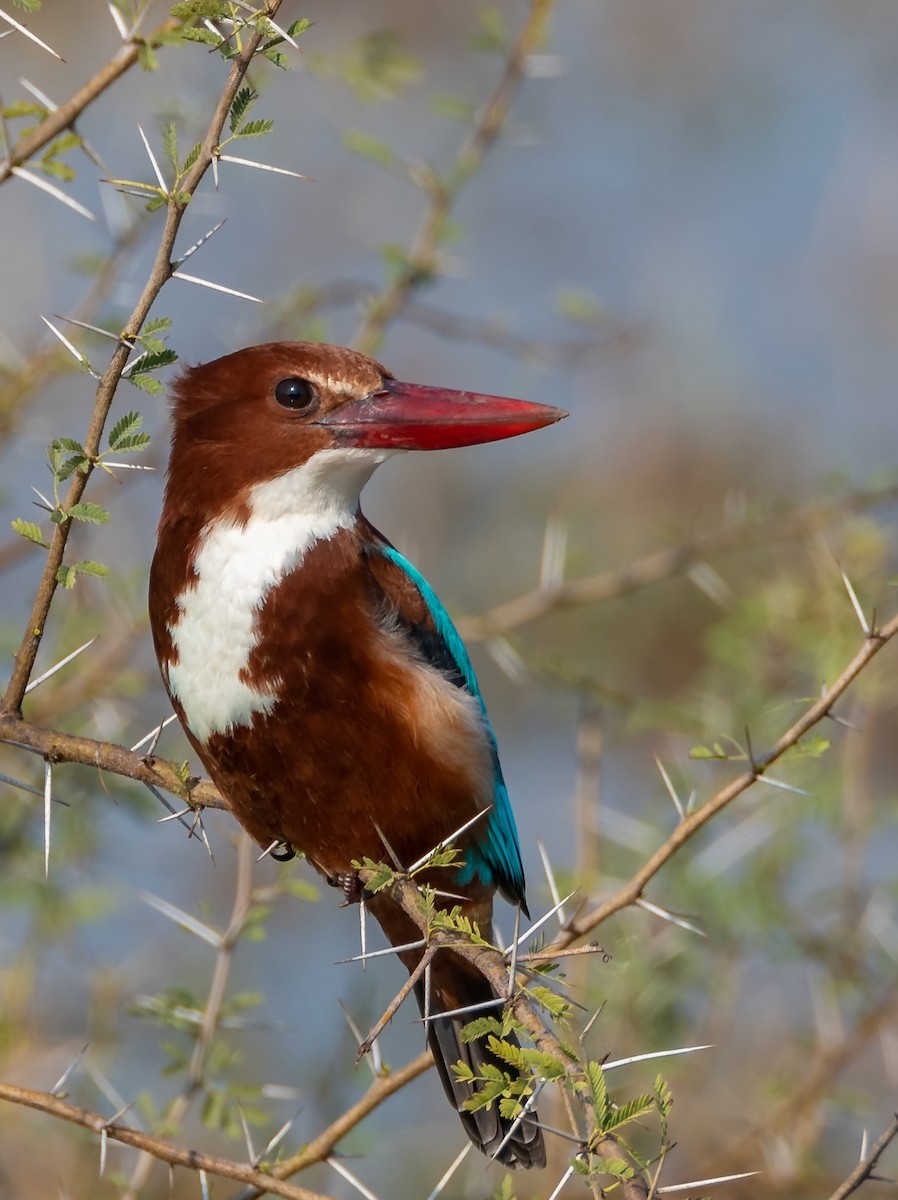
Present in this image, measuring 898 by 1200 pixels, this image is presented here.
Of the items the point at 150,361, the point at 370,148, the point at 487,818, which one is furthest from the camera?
the point at 370,148

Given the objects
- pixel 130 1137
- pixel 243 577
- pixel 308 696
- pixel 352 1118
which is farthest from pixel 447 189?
pixel 130 1137

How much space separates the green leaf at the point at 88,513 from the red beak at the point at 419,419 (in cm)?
86

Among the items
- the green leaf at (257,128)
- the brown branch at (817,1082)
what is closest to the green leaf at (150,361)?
the green leaf at (257,128)

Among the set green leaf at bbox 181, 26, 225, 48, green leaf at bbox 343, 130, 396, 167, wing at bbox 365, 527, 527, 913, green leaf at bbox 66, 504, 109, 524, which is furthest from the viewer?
green leaf at bbox 343, 130, 396, 167

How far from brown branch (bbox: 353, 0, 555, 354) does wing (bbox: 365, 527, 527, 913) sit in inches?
34.7

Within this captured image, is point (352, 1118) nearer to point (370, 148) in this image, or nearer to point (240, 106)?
point (240, 106)

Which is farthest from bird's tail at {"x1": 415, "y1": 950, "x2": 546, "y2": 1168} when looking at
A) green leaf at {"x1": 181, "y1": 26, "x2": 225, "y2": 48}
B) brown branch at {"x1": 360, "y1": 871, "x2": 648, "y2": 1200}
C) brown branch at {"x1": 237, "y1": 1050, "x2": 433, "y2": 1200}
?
green leaf at {"x1": 181, "y1": 26, "x2": 225, "y2": 48}

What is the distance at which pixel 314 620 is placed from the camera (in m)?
3.11

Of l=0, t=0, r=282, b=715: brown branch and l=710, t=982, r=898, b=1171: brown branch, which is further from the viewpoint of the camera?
l=710, t=982, r=898, b=1171: brown branch

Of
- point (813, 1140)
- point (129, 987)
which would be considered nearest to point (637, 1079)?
point (813, 1140)

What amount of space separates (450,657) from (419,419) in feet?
1.97

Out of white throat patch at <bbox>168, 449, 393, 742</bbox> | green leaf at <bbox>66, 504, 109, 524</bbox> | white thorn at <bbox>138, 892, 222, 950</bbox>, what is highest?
green leaf at <bbox>66, 504, 109, 524</bbox>

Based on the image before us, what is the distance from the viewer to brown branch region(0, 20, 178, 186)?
2.72 m

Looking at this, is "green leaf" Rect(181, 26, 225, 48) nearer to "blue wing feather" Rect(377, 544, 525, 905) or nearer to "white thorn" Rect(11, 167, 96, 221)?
"white thorn" Rect(11, 167, 96, 221)
